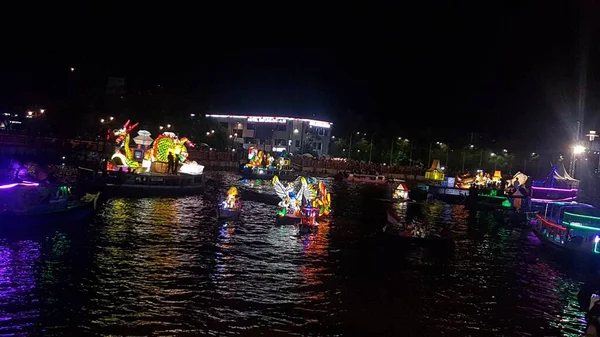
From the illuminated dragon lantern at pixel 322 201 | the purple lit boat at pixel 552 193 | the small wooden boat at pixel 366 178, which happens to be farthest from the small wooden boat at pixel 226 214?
the small wooden boat at pixel 366 178

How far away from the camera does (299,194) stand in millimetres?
30469

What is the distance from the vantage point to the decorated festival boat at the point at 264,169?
67250 millimetres

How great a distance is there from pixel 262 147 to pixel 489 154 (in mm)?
48206

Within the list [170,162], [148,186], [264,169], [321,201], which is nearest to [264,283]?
[321,201]

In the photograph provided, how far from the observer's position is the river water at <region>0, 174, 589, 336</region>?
1473 cm

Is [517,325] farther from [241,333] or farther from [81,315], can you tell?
[81,315]

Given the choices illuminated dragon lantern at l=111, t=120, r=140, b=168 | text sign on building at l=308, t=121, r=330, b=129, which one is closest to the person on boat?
illuminated dragon lantern at l=111, t=120, r=140, b=168

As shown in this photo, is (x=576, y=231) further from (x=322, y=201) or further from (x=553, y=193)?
(x=553, y=193)

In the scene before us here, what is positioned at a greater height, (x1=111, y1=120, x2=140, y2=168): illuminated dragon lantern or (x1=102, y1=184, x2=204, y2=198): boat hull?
(x1=111, y1=120, x2=140, y2=168): illuminated dragon lantern

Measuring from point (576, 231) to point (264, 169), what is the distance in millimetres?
43433

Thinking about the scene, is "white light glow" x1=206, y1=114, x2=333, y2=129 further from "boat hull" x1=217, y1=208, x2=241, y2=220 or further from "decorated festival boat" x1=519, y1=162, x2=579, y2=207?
"boat hull" x1=217, y1=208, x2=241, y2=220

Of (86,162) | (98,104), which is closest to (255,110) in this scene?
(98,104)

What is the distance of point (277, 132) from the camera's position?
110438mm

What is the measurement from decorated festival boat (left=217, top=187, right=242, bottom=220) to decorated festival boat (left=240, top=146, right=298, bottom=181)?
34.7 meters
